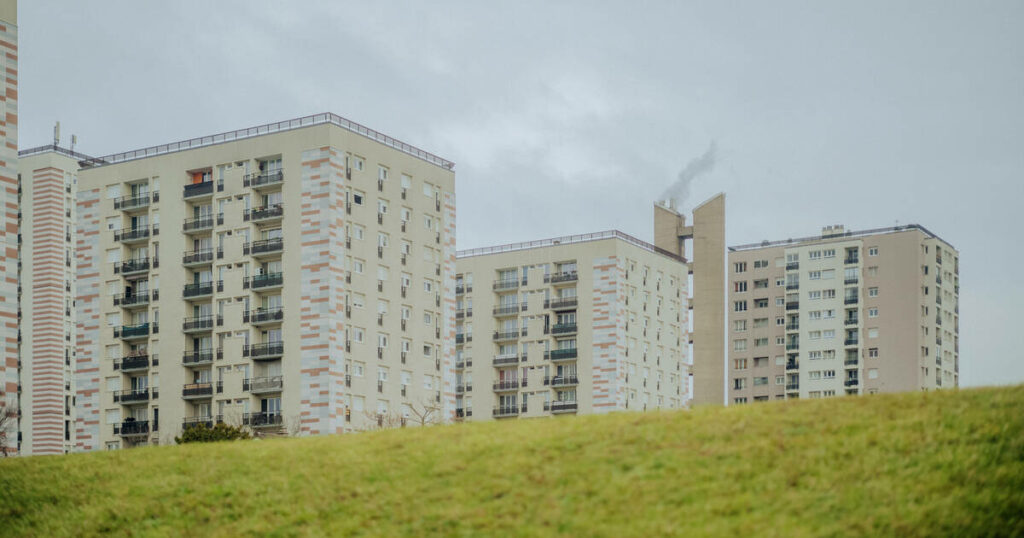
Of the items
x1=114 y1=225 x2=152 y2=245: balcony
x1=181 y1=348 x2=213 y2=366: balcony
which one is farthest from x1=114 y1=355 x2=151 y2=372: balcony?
x1=114 y1=225 x2=152 y2=245: balcony

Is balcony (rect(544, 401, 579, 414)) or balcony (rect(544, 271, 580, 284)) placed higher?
Result: balcony (rect(544, 271, 580, 284))

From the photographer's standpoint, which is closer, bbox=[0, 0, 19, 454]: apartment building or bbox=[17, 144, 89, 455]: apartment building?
bbox=[0, 0, 19, 454]: apartment building

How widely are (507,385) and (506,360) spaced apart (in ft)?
8.01

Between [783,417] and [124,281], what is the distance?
7604 centimetres

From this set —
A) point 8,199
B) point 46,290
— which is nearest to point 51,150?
point 46,290

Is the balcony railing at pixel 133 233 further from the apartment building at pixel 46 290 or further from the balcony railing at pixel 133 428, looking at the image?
the apartment building at pixel 46 290

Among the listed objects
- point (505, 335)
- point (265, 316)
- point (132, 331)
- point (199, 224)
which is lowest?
point (505, 335)

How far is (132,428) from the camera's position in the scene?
89.2 metres

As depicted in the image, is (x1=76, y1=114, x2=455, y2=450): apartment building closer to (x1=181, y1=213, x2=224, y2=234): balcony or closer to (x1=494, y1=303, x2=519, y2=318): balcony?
(x1=181, y1=213, x2=224, y2=234): balcony

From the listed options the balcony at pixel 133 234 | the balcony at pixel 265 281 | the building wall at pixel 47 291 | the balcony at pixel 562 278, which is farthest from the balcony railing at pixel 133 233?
the balcony at pixel 562 278

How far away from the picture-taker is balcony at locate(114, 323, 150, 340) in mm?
90500

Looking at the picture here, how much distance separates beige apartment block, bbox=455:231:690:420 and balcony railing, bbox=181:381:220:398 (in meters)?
34.9

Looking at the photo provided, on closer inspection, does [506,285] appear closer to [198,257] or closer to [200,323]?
[198,257]

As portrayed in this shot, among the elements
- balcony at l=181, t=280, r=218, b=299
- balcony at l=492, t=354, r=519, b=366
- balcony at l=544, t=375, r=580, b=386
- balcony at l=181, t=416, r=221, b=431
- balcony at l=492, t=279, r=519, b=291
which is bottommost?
balcony at l=181, t=416, r=221, b=431
